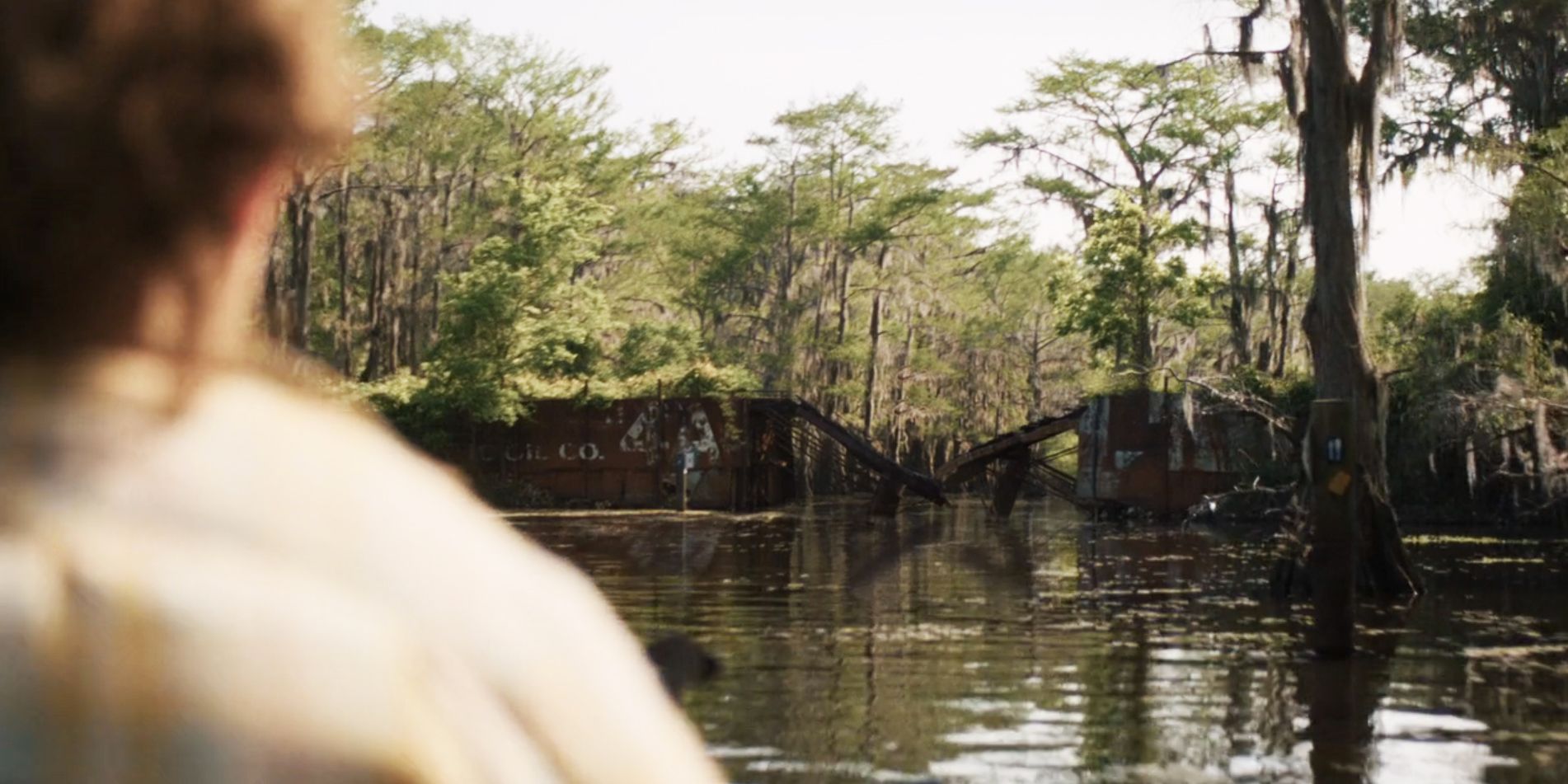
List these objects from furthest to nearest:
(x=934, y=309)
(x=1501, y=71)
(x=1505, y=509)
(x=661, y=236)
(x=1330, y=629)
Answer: (x=934, y=309) < (x=661, y=236) < (x=1501, y=71) < (x=1505, y=509) < (x=1330, y=629)

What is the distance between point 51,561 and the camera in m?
0.56

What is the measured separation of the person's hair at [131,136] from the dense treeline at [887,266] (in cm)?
2663

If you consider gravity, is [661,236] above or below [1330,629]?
above

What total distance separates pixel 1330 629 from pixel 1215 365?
36847 mm

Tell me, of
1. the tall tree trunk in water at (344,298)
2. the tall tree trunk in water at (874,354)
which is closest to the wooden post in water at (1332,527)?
the tall tree trunk in water at (344,298)

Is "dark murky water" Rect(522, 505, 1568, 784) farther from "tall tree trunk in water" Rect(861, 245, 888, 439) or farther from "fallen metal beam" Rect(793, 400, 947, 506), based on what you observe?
"tall tree trunk in water" Rect(861, 245, 888, 439)

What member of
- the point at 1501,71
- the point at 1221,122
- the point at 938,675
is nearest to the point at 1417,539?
the point at 1501,71

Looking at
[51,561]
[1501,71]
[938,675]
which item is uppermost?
[1501,71]

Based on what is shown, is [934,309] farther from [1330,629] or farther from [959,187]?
[1330,629]

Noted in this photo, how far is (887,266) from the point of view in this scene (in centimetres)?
6162

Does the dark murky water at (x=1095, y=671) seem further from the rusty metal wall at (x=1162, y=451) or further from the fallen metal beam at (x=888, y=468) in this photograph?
the fallen metal beam at (x=888, y=468)

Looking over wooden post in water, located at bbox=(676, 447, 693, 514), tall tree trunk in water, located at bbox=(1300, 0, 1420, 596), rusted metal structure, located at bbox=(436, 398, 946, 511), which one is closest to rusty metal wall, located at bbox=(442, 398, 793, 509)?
rusted metal structure, located at bbox=(436, 398, 946, 511)

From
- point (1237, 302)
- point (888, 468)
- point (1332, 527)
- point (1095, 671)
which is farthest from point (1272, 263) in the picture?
point (1095, 671)

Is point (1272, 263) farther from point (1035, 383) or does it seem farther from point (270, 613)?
point (270, 613)
